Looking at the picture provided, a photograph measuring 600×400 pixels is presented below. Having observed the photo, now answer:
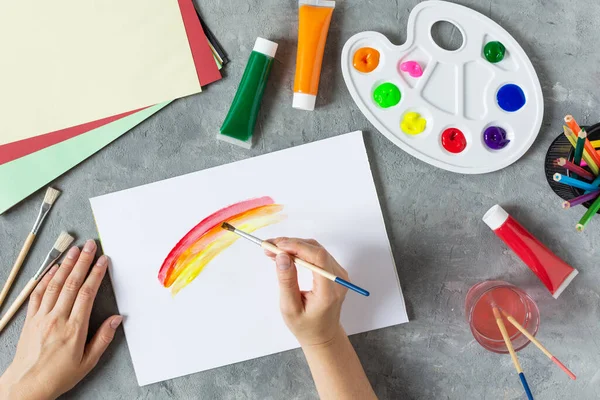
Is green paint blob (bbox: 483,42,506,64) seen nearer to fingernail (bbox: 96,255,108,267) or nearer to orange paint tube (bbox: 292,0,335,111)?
orange paint tube (bbox: 292,0,335,111)

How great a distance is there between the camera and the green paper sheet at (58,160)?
74 centimetres

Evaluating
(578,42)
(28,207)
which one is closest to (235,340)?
(28,207)

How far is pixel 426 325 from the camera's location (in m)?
0.77

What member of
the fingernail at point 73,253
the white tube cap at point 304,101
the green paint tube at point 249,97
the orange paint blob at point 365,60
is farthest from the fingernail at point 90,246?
the orange paint blob at point 365,60

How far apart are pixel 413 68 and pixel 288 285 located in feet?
1.14

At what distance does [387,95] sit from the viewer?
741 mm

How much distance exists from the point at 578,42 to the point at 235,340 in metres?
0.64

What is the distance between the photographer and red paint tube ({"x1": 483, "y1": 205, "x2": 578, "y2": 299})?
0.73 metres

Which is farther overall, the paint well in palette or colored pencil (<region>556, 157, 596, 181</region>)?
the paint well in palette

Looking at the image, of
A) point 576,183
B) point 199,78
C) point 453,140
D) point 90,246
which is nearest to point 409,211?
point 453,140

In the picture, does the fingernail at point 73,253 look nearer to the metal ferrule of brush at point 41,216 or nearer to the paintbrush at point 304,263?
the metal ferrule of brush at point 41,216

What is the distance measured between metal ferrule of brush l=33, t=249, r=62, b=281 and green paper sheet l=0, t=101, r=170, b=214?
0.29 ft

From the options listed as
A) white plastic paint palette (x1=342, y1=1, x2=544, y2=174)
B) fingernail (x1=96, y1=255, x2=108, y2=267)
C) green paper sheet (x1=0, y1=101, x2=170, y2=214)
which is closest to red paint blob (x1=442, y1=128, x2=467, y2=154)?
white plastic paint palette (x1=342, y1=1, x2=544, y2=174)

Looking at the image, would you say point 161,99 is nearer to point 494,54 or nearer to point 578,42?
point 494,54
